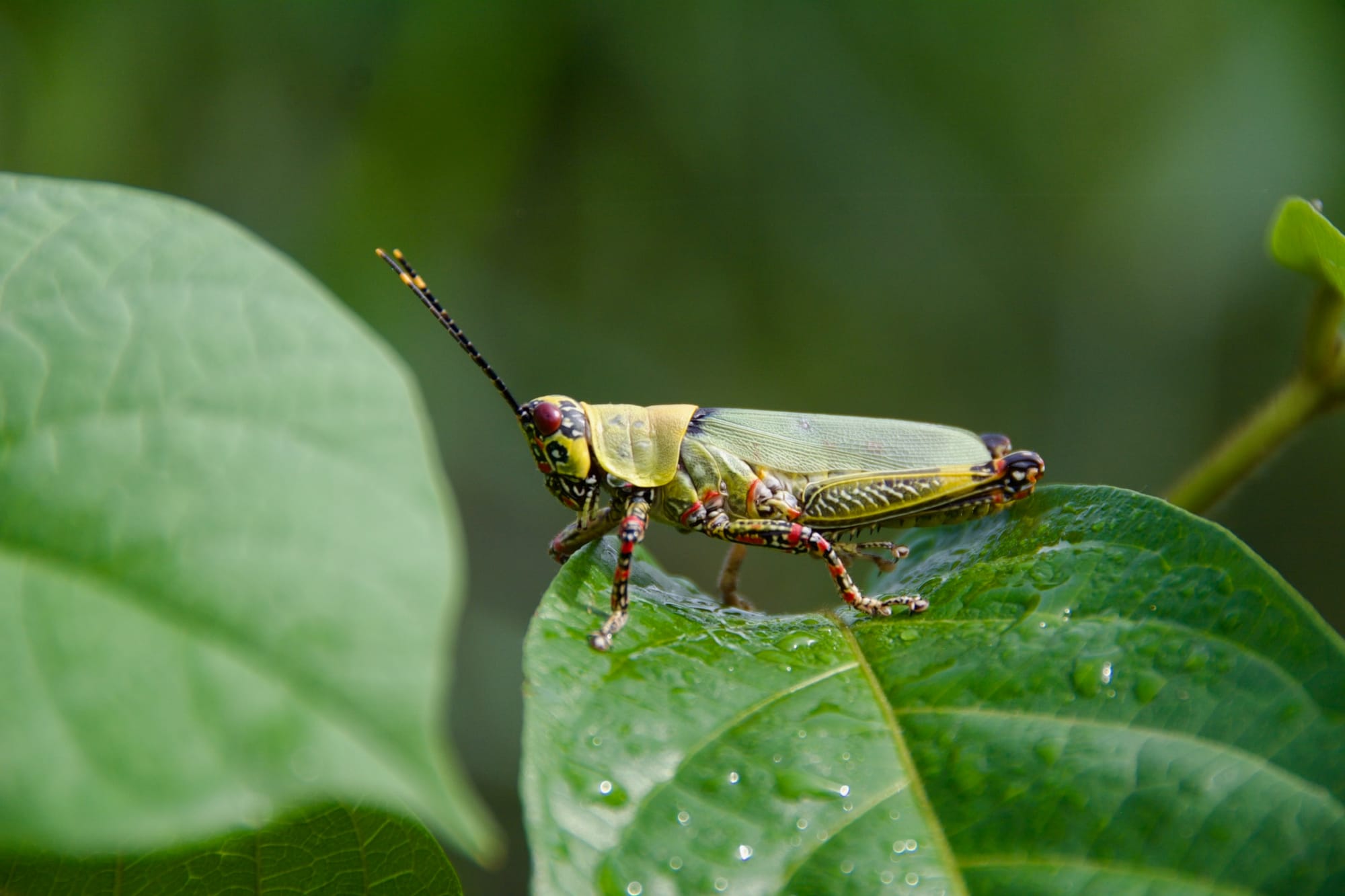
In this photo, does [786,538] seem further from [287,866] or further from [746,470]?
[287,866]

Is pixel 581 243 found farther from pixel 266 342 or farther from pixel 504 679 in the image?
pixel 266 342

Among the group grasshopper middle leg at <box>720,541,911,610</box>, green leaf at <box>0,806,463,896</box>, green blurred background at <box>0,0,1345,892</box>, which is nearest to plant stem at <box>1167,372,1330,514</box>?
grasshopper middle leg at <box>720,541,911,610</box>

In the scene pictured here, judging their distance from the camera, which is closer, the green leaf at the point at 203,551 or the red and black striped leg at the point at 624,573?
the green leaf at the point at 203,551

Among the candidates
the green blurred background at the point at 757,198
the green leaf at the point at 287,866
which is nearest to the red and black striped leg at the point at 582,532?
the green leaf at the point at 287,866

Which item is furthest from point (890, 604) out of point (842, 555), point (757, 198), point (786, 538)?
point (757, 198)

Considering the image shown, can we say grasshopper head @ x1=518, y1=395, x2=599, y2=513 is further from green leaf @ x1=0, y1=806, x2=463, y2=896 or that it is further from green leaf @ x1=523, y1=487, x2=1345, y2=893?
green leaf @ x1=0, y1=806, x2=463, y2=896

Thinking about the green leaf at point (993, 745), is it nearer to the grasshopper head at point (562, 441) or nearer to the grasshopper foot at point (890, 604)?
the grasshopper foot at point (890, 604)

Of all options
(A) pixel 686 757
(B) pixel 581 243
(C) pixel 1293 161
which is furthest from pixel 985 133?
(A) pixel 686 757
